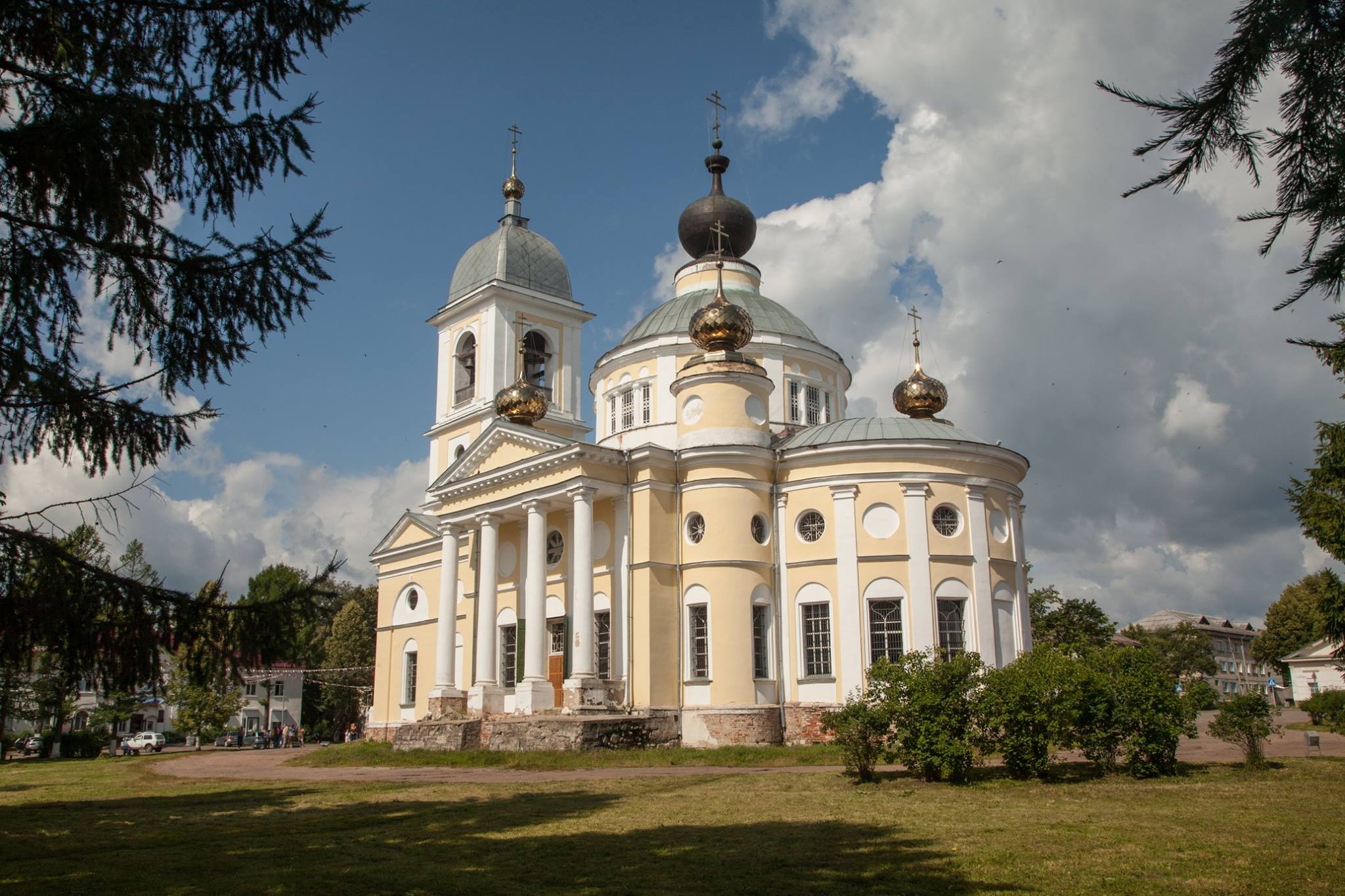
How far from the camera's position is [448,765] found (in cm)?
2353

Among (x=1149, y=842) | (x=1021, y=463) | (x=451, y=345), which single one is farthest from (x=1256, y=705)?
(x=451, y=345)

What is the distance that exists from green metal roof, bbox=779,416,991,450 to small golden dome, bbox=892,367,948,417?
263 centimetres

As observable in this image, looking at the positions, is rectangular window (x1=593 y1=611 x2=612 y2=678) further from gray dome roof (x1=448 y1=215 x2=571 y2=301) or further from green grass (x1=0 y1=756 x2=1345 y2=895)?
gray dome roof (x1=448 y1=215 x2=571 y2=301)

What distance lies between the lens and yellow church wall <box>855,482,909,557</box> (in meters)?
25.4

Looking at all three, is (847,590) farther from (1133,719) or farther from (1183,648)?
(1183,648)

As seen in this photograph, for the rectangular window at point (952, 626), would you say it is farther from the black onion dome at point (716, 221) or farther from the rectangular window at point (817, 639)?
the black onion dome at point (716, 221)

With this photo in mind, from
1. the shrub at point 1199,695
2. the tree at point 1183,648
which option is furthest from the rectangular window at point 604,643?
the tree at point 1183,648

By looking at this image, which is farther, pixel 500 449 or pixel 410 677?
pixel 410 677

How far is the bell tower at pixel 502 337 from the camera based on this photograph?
1455 inches

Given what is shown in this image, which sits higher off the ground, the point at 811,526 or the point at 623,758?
the point at 811,526

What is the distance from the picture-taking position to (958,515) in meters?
25.8

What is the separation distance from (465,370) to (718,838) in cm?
2999

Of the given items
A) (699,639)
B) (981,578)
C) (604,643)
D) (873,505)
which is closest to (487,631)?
(604,643)

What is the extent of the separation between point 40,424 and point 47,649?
1.43 m
